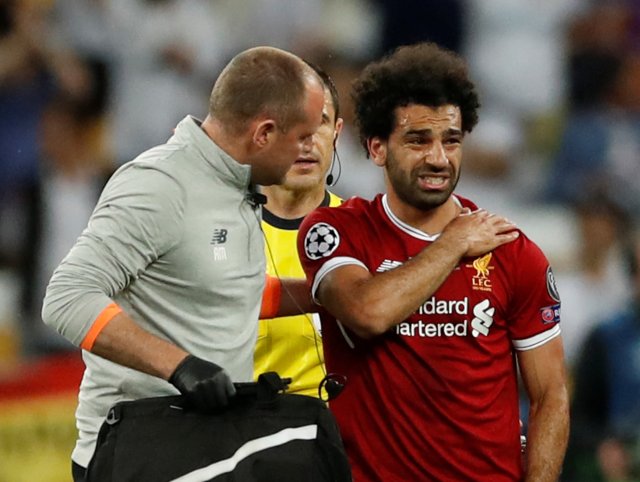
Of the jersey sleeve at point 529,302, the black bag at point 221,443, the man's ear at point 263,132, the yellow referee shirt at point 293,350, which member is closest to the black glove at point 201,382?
the black bag at point 221,443

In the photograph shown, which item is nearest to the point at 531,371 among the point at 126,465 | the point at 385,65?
the point at 385,65

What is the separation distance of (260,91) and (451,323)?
0.77 meters

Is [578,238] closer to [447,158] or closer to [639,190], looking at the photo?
[639,190]

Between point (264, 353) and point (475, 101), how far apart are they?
3.57ft

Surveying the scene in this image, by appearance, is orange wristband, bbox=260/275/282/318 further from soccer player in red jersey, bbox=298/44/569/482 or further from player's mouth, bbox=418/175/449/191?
player's mouth, bbox=418/175/449/191

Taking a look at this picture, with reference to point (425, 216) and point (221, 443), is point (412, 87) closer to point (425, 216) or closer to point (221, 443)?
point (425, 216)

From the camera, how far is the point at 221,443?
2730 mm

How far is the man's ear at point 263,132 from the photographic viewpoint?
118 inches

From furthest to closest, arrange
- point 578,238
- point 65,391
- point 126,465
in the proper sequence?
point 578,238
point 65,391
point 126,465

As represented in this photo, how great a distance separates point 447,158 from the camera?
3311 millimetres

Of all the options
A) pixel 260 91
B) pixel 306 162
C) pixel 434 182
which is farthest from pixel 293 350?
pixel 260 91

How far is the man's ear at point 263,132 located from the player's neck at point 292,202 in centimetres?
121

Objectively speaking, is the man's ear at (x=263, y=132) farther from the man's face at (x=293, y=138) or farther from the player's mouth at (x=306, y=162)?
the player's mouth at (x=306, y=162)

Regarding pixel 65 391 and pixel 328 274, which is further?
pixel 65 391
